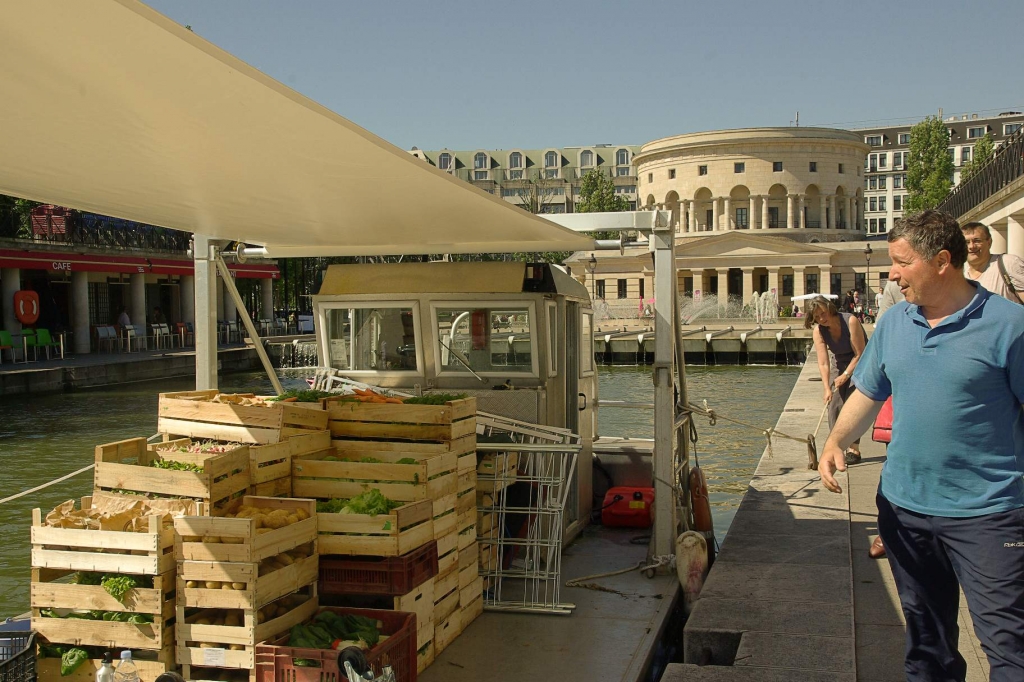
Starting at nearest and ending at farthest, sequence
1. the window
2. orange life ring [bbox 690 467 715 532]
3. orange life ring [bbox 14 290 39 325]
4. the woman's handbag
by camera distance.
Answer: the woman's handbag → orange life ring [bbox 690 467 715 532] → orange life ring [bbox 14 290 39 325] → the window

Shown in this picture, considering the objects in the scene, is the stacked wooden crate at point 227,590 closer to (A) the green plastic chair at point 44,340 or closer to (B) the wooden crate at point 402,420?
(B) the wooden crate at point 402,420

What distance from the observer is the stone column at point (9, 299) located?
3488 centimetres

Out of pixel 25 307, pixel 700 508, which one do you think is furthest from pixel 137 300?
pixel 700 508

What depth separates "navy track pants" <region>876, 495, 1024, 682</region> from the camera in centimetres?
362

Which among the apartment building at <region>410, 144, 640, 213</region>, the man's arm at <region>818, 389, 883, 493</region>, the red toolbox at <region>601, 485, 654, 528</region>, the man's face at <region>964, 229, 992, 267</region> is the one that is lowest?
the red toolbox at <region>601, 485, 654, 528</region>

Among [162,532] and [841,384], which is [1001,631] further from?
[841,384]

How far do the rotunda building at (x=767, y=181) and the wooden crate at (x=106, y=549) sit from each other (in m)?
106

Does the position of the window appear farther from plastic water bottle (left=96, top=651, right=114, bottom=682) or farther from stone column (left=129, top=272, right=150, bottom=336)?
plastic water bottle (left=96, top=651, right=114, bottom=682)

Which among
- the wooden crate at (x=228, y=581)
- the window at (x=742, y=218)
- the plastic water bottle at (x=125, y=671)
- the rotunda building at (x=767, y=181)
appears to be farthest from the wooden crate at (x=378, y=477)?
the window at (x=742, y=218)

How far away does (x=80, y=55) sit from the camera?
3221 millimetres

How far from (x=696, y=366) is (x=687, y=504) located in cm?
3893

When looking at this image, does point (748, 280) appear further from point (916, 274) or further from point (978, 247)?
point (916, 274)

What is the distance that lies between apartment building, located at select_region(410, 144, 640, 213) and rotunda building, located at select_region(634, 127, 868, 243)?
4871 cm

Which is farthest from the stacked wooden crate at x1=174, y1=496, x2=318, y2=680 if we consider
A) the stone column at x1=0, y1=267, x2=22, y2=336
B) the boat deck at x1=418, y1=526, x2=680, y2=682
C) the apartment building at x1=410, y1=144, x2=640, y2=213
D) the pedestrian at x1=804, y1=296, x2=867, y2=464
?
the apartment building at x1=410, y1=144, x2=640, y2=213
